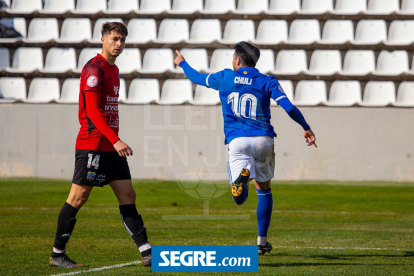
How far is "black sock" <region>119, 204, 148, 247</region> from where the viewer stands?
4.56 m

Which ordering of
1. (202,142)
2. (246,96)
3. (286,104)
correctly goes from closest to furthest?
(286,104) < (246,96) < (202,142)

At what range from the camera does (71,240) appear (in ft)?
20.3

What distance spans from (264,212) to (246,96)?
1.16 meters

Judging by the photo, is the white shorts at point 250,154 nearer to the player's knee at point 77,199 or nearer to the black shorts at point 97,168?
the black shorts at point 97,168

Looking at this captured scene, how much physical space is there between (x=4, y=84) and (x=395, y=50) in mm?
9340

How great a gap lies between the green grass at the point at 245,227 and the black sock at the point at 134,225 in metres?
0.23

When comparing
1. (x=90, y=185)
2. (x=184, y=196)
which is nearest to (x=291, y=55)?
(x=184, y=196)

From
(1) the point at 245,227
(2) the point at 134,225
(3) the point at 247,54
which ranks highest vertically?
(3) the point at 247,54

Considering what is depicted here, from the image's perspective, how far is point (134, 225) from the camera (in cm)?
459

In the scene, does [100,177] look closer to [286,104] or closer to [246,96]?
[246,96]

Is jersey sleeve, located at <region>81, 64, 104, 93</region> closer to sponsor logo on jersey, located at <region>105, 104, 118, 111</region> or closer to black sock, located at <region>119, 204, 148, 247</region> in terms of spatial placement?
sponsor logo on jersey, located at <region>105, 104, 118, 111</region>

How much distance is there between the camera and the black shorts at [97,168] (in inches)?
176

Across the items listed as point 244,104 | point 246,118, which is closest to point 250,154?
point 246,118

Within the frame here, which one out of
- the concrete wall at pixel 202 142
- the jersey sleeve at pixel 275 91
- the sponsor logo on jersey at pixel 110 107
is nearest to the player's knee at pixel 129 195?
the sponsor logo on jersey at pixel 110 107
